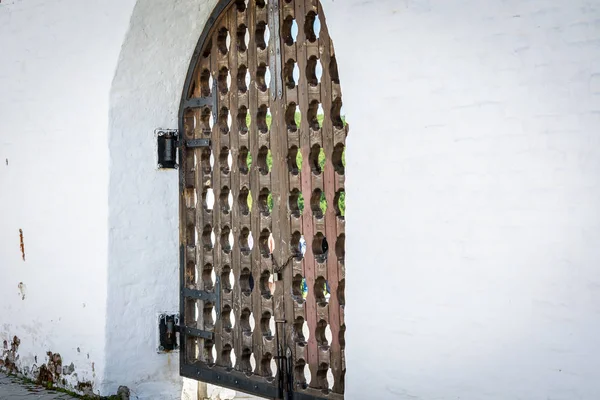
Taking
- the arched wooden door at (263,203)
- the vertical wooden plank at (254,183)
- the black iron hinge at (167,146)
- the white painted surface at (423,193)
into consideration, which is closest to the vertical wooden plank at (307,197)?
the arched wooden door at (263,203)

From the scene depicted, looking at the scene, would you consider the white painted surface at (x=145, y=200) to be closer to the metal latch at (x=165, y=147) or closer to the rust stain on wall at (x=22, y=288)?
the metal latch at (x=165, y=147)

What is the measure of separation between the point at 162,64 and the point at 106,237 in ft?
3.29

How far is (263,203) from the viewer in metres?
4.47

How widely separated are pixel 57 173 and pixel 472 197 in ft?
9.52

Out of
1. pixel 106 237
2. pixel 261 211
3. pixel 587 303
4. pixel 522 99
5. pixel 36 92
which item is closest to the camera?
pixel 587 303

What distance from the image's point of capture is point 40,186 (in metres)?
5.37

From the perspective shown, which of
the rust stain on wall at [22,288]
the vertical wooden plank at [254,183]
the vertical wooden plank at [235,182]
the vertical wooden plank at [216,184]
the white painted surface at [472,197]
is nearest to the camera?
the white painted surface at [472,197]

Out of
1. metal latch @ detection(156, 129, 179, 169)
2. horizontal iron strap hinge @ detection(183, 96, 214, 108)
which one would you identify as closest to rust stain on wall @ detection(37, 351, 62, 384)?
metal latch @ detection(156, 129, 179, 169)

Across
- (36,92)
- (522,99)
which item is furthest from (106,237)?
(522,99)

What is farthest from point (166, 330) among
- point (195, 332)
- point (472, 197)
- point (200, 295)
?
point (472, 197)

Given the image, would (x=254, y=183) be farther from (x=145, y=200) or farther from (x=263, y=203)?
(x=145, y=200)

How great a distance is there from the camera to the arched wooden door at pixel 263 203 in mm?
4051

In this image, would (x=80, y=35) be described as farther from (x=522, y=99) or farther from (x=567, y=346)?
(x=567, y=346)

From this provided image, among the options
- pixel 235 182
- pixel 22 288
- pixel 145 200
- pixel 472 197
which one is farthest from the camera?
pixel 22 288
